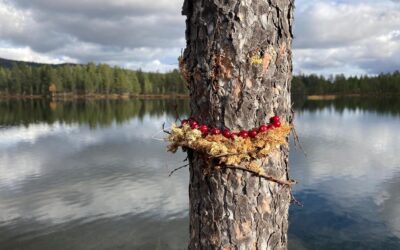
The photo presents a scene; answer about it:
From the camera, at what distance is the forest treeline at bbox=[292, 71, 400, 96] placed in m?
147

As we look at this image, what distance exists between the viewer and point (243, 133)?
8.40 feet

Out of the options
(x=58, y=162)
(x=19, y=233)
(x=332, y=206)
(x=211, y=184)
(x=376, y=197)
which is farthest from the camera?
(x=58, y=162)

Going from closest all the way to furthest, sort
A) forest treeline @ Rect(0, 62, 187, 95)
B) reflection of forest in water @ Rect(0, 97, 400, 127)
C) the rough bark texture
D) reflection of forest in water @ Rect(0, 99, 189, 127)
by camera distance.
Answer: the rough bark texture, reflection of forest in water @ Rect(0, 99, 189, 127), reflection of forest in water @ Rect(0, 97, 400, 127), forest treeline @ Rect(0, 62, 187, 95)

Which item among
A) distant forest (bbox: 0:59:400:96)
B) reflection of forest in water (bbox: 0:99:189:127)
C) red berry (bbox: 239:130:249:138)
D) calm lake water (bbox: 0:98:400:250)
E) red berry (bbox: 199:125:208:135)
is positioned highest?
distant forest (bbox: 0:59:400:96)

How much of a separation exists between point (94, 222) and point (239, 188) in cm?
1312

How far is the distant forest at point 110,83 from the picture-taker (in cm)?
14062

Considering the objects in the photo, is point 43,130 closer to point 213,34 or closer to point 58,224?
point 58,224

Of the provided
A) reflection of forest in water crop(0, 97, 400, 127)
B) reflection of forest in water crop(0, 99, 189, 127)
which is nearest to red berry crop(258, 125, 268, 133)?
reflection of forest in water crop(0, 97, 400, 127)

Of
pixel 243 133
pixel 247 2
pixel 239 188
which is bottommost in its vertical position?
pixel 239 188

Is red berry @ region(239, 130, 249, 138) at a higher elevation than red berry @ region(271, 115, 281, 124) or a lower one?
lower

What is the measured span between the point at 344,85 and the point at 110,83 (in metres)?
97.9

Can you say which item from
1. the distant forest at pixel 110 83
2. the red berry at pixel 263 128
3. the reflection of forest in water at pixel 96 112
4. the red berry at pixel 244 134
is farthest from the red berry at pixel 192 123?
the distant forest at pixel 110 83

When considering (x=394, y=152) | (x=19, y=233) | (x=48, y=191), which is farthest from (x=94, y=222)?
(x=394, y=152)

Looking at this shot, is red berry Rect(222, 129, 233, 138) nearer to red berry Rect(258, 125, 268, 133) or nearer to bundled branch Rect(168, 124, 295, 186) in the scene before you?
bundled branch Rect(168, 124, 295, 186)
